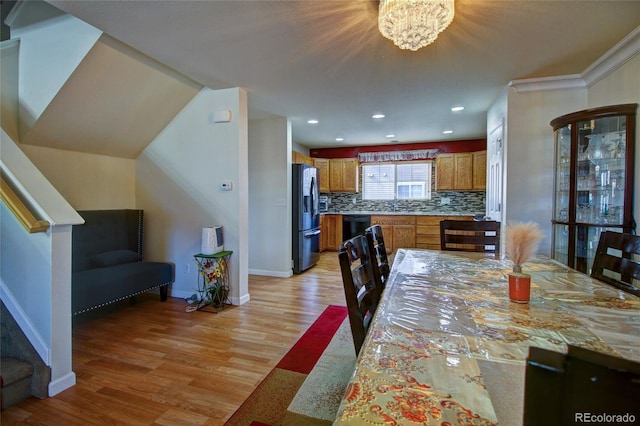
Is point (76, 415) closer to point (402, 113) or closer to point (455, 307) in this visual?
point (455, 307)

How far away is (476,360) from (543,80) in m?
3.27

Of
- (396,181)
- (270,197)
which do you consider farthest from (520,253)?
(396,181)

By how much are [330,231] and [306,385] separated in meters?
5.27

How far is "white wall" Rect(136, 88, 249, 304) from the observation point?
3289 mm

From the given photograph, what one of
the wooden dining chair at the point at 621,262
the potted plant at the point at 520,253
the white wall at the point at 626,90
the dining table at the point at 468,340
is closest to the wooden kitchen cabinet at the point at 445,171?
the white wall at the point at 626,90

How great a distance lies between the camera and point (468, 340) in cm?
89

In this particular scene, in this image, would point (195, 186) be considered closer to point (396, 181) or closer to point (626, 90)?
point (626, 90)

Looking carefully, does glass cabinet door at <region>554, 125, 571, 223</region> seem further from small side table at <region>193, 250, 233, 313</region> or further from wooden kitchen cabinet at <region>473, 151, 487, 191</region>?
small side table at <region>193, 250, 233, 313</region>

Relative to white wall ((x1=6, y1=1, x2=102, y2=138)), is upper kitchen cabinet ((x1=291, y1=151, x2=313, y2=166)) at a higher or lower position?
lower

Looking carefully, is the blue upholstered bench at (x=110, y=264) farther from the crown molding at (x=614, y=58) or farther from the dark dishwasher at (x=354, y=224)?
the crown molding at (x=614, y=58)

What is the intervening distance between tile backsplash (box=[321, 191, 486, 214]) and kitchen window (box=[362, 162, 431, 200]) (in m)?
0.12

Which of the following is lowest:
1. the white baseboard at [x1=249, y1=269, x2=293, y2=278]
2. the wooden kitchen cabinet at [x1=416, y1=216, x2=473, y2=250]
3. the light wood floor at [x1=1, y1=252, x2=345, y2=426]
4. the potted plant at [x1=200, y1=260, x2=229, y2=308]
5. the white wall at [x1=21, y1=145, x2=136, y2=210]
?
the light wood floor at [x1=1, y1=252, x2=345, y2=426]

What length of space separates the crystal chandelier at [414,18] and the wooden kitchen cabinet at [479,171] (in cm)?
453

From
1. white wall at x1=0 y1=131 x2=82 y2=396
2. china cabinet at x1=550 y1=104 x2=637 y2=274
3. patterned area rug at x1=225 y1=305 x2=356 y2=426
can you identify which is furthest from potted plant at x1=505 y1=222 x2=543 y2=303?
white wall at x1=0 y1=131 x2=82 y2=396
